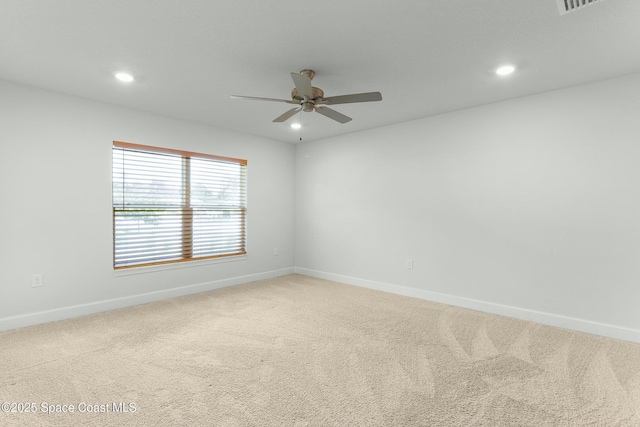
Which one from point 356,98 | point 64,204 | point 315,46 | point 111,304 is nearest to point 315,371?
point 356,98

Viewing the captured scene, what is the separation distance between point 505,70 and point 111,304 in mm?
4778

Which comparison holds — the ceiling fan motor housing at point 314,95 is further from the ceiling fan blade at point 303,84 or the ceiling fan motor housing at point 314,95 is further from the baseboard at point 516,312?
the baseboard at point 516,312

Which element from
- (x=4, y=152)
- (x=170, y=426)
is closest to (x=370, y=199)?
(x=170, y=426)

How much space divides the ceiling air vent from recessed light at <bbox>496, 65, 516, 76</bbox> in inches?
32.7

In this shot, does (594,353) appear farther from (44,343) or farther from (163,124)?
(163,124)

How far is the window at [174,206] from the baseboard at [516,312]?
2187 millimetres

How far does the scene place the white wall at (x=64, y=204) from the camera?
3.13 metres

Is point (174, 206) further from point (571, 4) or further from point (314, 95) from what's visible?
point (571, 4)

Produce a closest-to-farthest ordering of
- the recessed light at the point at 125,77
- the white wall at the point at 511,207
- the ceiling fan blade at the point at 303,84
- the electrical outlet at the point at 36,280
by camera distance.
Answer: the ceiling fan blade at the point at 303,84 < the recessed light at the point at 125,77 < the white wall at the point at 511,207 < the electrical outlet at the point at 36,280

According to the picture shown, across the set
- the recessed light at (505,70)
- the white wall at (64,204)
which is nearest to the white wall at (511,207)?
the recessed light at (505,70)

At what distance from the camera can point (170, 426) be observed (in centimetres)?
177

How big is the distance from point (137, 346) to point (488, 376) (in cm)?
282

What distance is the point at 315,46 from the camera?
94.7 inches

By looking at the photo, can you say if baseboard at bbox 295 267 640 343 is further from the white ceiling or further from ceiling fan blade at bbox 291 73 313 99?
ceiling fan blade at bbox 291 73 313 99
